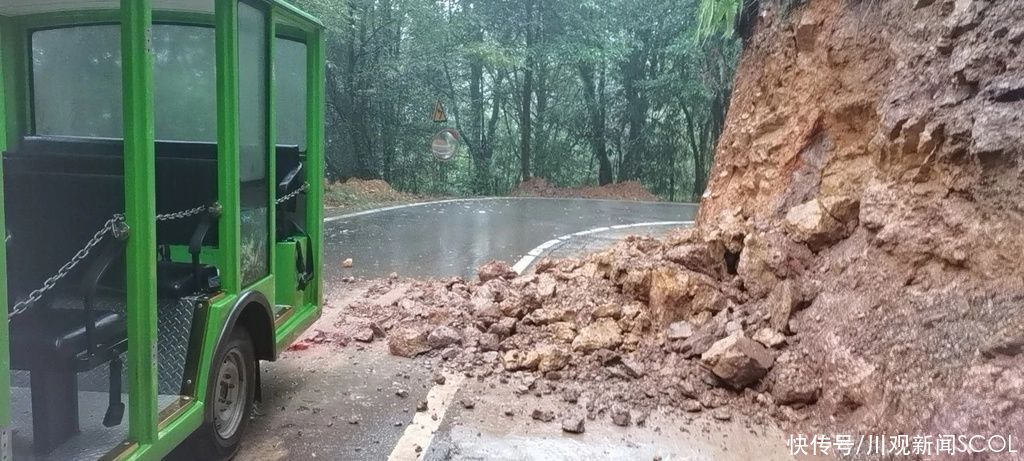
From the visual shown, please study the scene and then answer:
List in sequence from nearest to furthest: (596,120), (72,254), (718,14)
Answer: (72,254) < (718,14) < (596,120)

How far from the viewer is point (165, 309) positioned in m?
3.57

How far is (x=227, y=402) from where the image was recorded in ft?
13.0

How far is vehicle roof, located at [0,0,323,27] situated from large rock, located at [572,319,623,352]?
3073mm

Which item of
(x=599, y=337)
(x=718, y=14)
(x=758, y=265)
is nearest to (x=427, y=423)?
(x=599, y=337)

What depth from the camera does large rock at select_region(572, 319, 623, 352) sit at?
17.6ft

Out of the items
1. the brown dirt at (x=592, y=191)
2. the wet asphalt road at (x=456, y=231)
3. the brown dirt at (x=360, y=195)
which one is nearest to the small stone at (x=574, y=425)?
the wet asphalt road at (x=456, y=231)

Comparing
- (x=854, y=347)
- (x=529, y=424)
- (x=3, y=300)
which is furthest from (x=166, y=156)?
(x=854, y=347)

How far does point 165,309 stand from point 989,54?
505cm

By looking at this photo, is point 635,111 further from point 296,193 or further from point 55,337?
point 55,337

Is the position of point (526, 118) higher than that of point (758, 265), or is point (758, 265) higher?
point (526, 118)

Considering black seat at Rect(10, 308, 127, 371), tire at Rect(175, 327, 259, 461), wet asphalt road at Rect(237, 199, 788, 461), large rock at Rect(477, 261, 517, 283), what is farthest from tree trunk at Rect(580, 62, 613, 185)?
black seat at Rect(10, 308, 127, 371)

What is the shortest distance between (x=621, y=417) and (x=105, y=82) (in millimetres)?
3589

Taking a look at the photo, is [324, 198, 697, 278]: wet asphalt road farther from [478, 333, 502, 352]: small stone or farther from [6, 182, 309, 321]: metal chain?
[6, 182, 309, 321]: metal chain

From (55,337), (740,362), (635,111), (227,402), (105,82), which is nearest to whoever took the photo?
(55,337)
